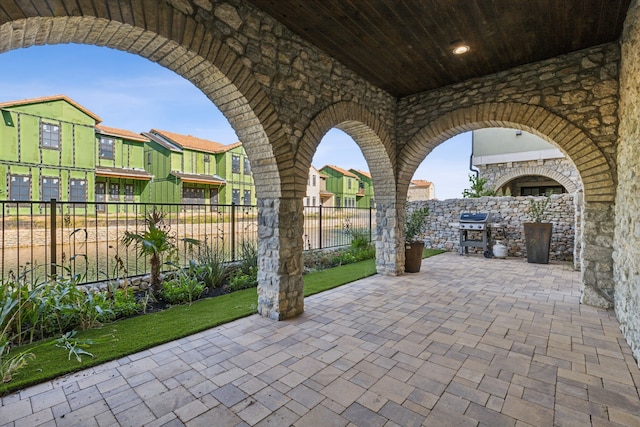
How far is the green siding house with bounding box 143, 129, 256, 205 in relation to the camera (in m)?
17.8

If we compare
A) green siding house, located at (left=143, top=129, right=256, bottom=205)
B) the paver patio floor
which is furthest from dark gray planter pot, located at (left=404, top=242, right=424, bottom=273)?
green siding house, located at (left=143, top=129, right=256, bottom=205)

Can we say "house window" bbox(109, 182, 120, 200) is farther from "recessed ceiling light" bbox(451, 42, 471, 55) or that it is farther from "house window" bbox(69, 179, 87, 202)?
"recessed ceiling light" bbox(451, 42, 471, 55)

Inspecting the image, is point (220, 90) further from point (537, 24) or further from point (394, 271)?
point (394, 271)

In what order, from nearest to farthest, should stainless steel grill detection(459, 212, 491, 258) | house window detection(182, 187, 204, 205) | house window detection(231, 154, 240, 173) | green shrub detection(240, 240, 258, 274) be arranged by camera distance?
1. green shrub detection(240, 240, 258, 274)
2. stainless steel grill detection(459, 212, 491, 258)
3. house window detection(182, 187, 204, 205)
4. house window detection(231, 154, 240, 173)

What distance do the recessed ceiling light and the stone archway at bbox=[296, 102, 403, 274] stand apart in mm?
1446

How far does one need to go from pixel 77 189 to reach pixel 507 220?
1797cm

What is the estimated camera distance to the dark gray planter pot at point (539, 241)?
23.7 ft

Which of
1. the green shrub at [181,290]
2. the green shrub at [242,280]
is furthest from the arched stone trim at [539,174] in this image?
the green shrub at [181,290]

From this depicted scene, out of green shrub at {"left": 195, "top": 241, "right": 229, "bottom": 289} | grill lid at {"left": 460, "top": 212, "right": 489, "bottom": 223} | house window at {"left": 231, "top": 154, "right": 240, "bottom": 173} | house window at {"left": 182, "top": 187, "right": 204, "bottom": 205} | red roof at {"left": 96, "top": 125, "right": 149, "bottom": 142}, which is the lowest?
green shrub at {"left": 195, "top": 241, "right": 229, "bottom": 289}

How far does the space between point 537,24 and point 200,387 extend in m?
4.95

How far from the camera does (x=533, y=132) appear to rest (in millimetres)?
4492

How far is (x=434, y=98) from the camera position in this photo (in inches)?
210

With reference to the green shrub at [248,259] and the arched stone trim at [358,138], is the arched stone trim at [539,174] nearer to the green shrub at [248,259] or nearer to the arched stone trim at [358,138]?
the arched stone trim at [358,138]

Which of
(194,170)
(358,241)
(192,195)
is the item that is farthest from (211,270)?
(194,170)
